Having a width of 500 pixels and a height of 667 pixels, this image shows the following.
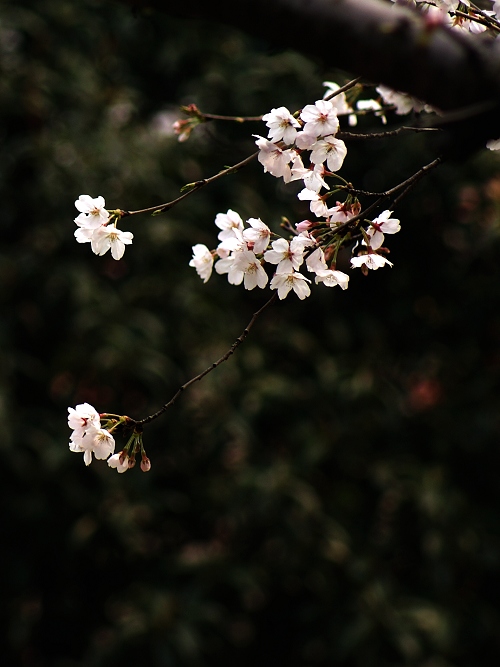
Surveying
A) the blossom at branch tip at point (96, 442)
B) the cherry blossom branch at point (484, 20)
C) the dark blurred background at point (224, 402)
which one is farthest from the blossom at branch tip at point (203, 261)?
the dark blurred background at point (224, 402)

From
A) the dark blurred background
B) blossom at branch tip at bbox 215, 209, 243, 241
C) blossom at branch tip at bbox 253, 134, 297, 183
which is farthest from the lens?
the dark blurred background

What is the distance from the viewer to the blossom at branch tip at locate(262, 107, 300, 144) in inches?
35.0

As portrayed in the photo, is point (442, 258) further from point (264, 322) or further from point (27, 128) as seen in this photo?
point (27, 128)

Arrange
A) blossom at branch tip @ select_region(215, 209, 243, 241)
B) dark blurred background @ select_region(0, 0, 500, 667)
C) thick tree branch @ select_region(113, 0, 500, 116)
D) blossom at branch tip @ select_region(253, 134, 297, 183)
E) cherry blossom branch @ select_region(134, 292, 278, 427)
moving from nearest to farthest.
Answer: thick tree branch @ select_region(113, 0, 500, 116)
cherry blossom branch @ select_region(134, 292, 278, 427)
blossom at branch tip @ select_region(253, 134, 297, 183)
blossom at branch tip @ select_region(215, 209, 243, 241)
dark blurred background @ select_region(0, 0, 500, 667)

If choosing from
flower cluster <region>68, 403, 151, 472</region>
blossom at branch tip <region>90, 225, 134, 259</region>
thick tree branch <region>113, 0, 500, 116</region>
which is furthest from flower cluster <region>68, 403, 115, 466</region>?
thick tree branch <region>113, 0, 500, 116</region>

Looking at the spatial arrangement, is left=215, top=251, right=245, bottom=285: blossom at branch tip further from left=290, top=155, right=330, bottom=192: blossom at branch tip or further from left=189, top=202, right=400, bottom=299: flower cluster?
left=290, top=155, right=330, bottom=192: blossom at branch tip

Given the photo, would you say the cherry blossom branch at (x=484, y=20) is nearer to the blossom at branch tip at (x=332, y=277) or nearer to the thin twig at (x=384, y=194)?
the thin twig at (x=384, y=194)

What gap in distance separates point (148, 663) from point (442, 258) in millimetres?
1433

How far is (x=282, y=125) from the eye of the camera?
900mm

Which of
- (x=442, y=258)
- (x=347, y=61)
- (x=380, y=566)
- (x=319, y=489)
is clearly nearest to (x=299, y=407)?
(x=319, y=489)

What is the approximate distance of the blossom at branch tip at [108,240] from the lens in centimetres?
100

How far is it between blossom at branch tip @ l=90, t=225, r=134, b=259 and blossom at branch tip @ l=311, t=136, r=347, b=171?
23cm

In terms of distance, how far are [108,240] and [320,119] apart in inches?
11.0

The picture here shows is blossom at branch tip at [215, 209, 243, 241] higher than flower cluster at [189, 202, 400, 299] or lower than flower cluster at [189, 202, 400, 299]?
lower
